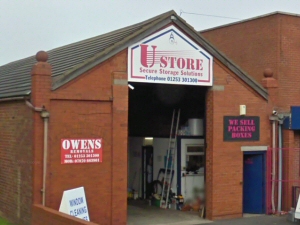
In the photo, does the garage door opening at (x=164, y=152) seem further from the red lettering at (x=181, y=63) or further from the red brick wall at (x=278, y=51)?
the red brick wall at (x=278, y=51)

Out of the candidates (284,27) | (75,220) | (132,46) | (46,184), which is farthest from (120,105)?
(284,27)

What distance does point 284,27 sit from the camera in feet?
61.2

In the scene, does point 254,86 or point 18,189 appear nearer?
point 18,189

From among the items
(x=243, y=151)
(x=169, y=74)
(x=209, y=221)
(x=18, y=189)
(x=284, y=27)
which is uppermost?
(x=284, y=27)

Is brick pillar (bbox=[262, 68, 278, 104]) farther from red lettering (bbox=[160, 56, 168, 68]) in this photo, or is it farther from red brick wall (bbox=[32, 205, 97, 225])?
red brick wall (bbox=[32, 205, 97, 225])

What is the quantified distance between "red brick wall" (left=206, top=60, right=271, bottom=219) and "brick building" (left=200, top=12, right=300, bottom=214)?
5.78 feet

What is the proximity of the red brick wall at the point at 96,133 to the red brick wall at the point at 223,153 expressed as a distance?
307cm

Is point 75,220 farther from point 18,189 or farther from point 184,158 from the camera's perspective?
point 184,158

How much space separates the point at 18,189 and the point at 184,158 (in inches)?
231

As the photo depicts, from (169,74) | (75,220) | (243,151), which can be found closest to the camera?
(75,220)

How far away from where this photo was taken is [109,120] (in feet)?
46.1

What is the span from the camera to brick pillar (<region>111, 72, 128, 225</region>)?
46.0 ft

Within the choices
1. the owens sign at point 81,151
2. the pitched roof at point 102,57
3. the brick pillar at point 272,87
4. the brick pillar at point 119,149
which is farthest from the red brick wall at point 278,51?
the owens sign at point 81,151

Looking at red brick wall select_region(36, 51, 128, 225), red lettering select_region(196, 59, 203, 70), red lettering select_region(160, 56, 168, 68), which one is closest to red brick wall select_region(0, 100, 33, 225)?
red brick wall select_region(36, 51, 128, 225)
